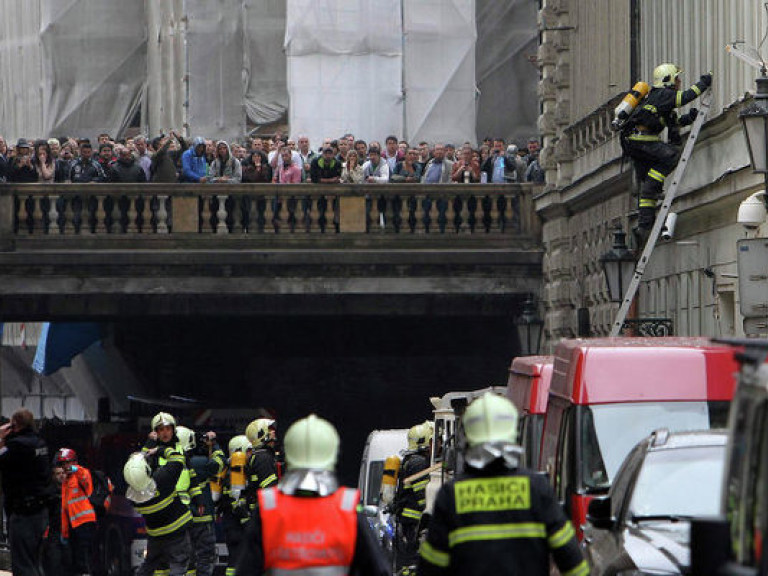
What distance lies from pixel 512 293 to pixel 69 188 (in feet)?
20.5

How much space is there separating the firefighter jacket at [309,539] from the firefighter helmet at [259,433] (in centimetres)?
1312

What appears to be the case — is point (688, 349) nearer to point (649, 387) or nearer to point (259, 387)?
point (649, 387)

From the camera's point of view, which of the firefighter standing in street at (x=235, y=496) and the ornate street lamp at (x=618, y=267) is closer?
the firefighter standing in street at (x=235, y=496)

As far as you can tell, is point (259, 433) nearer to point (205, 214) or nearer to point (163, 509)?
point (163, 509)

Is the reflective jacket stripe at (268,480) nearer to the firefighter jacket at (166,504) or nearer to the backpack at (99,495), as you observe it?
the firefighter jacket at (166,504)

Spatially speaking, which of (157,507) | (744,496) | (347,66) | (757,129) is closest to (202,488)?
(157,507)

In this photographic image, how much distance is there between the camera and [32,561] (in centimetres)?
1858

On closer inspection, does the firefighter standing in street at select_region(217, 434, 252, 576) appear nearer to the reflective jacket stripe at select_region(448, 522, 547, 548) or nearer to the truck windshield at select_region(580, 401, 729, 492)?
the truck windshield at select_region(580, 401, 729, 492)

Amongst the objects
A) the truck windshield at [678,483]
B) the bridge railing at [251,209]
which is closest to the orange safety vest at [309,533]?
the truck windshield at [678,483]

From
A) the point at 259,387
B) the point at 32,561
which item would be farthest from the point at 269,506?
the point at 259,387

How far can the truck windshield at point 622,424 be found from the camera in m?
13.9

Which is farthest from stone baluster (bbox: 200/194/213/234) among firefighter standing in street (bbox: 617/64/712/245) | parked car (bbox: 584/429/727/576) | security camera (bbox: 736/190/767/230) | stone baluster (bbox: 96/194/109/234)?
parked car (bbox: 584/429/727/576)

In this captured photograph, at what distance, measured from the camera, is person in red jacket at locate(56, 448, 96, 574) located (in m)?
22.8

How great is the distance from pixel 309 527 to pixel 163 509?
11.1m
